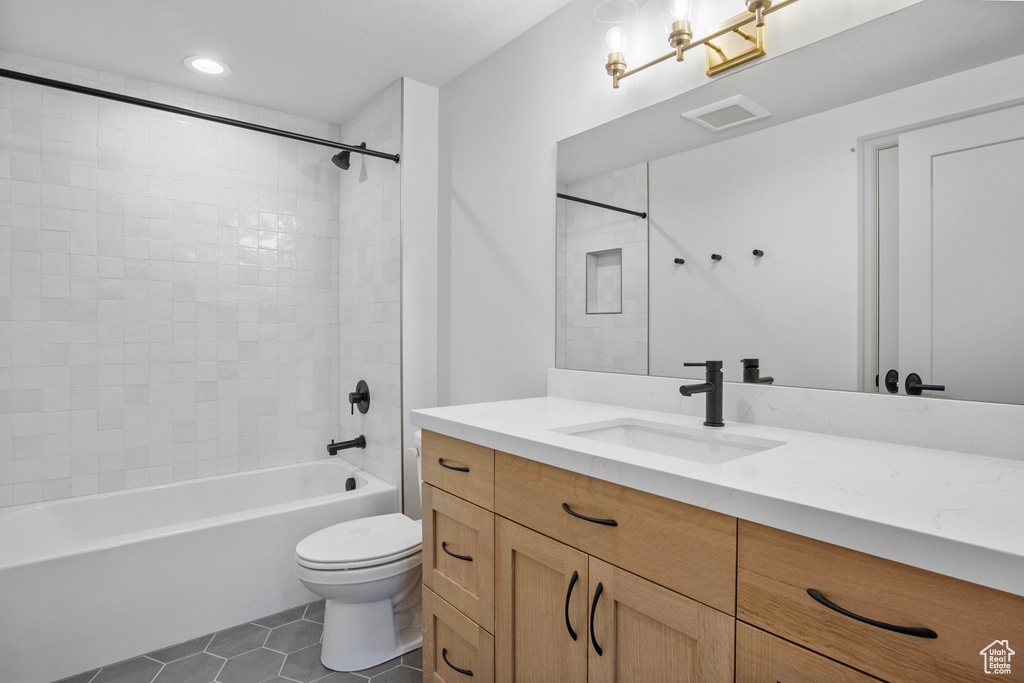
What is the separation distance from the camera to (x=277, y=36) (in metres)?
2.16

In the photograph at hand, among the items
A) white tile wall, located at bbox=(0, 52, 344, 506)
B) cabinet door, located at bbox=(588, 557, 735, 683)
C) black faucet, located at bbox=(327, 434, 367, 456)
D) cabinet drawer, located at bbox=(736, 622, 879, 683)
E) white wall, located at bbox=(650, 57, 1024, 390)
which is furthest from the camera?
black faucet, located at bbox=(327, 434, 367, 456)

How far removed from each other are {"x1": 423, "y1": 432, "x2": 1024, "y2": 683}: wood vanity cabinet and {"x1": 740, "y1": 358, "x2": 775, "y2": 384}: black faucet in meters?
0.60

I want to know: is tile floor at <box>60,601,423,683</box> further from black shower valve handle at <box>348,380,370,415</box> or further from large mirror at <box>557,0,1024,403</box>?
large mirror at <box>557,0,1024,403</box>

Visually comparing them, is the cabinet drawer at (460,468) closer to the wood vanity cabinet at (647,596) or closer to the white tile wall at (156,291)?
the wood vanity cabinet at (647,596)

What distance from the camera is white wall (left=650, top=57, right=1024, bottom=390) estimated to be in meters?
1.19

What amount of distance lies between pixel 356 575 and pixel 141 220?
6.86 ft

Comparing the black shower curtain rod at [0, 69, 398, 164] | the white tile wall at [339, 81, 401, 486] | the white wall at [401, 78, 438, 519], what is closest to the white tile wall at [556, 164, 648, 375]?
the white wall at [401, 78, 438, 519]

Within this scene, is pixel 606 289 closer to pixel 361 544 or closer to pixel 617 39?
pixel 617 39

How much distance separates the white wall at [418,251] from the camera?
255cm

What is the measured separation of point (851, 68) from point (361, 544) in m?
2.07

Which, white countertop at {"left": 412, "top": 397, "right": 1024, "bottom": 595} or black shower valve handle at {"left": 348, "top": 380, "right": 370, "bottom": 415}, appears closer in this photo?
white countertop at {"left": 412, "top": 397, "right": 1024, "bottom": 595}

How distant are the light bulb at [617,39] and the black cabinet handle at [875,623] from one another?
5.18 feet

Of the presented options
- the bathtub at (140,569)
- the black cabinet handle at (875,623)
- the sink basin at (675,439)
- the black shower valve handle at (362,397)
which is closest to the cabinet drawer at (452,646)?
the sink basin at (675,439)

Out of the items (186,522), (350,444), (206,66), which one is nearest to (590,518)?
(350,444)
